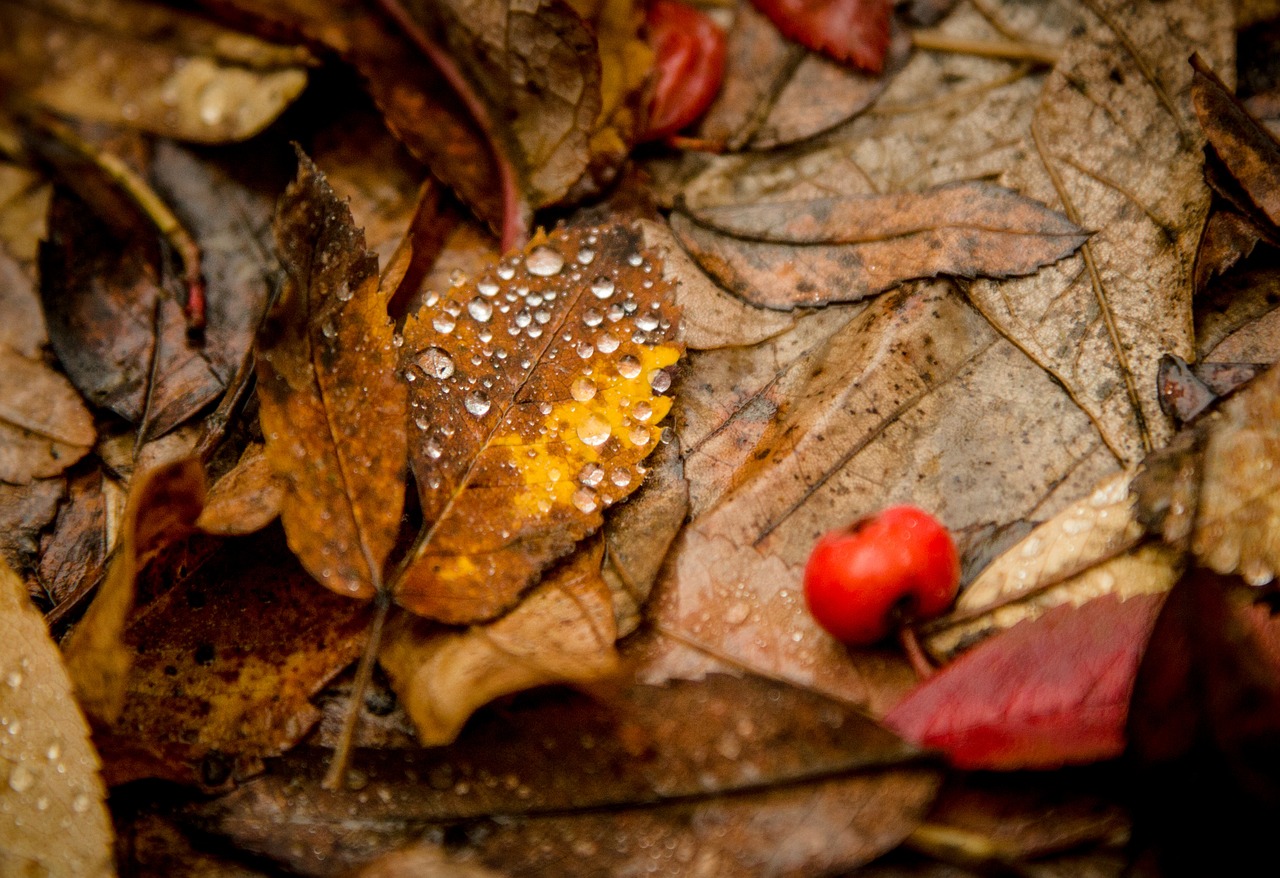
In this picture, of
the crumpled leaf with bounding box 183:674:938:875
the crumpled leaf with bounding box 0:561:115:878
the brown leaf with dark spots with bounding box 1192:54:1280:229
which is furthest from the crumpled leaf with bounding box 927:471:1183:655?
the crumpled leaf with bounding box 0:561:115:878

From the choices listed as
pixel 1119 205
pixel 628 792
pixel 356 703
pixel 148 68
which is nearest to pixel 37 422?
pixel 148 68

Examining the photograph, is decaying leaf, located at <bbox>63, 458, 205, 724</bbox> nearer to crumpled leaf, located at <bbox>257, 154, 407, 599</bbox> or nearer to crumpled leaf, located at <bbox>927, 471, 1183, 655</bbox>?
crumpled leaf, located at <bbox>257, 154, 407, 599</bbox>

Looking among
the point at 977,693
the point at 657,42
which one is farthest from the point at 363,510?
the point at 657,42

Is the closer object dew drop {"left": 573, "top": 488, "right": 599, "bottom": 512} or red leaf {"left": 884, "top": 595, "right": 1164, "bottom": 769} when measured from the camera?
red leaf {"left": 884, "top": 595, "right": 1164, "bottom": 769}

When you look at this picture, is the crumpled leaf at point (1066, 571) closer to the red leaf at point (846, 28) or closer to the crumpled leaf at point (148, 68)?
the red leaf at point (846, 28)

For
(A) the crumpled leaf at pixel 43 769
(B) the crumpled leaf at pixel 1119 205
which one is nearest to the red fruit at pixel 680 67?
(B) the crumpled leaf at pixel 1119 205

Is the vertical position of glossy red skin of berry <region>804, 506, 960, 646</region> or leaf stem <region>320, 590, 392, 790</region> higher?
glossy red skin of berry <region>804, 506, 960, 646</region>
